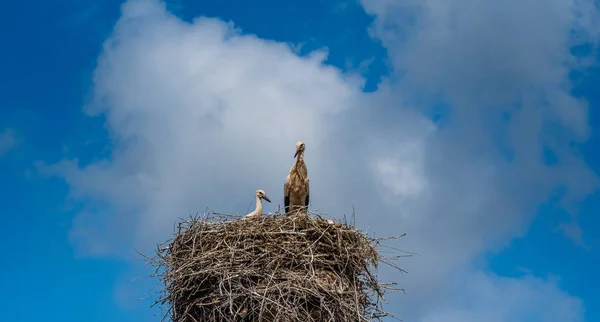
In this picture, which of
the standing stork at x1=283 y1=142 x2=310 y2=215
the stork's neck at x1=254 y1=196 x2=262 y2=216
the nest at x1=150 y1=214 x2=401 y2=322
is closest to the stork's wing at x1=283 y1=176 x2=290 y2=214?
the standing stork at x1=283 y1=142 x2=310 y2=215

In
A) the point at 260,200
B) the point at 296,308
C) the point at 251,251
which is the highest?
the point at 260,200

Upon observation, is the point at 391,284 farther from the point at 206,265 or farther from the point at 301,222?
the point at 206,265

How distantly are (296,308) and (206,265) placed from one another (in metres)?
1.40

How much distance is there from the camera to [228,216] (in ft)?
42.2

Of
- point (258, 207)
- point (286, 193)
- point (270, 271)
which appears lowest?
point (270, 271)

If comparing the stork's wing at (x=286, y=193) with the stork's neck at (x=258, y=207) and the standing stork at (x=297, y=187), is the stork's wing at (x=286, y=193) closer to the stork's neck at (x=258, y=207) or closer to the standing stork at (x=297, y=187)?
the standing stork at (x=297, y=187)

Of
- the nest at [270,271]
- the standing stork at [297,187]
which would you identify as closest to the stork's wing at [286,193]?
the standing stork at [297,187]

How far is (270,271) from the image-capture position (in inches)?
483

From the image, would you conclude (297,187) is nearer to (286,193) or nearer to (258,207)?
(286,193)

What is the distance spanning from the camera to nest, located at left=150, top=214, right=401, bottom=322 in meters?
12.2

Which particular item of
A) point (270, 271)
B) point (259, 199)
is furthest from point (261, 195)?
A: point (270, 271)

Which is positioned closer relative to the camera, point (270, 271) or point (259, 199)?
point (270, 271)

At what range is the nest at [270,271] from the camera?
12.2 m

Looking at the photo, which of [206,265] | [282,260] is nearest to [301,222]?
[282,260]
